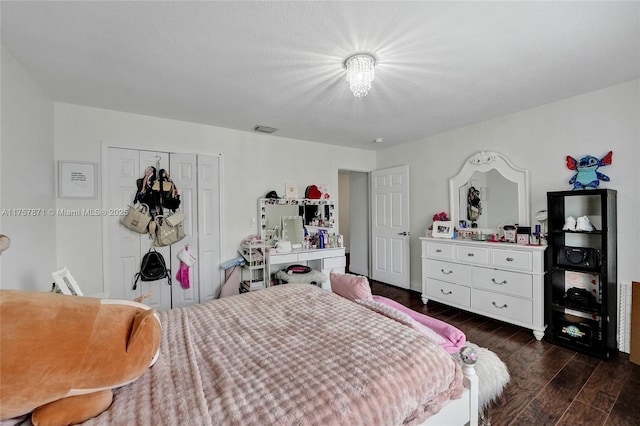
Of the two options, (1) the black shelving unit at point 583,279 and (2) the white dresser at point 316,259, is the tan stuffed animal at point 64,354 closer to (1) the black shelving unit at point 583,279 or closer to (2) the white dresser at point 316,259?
(2) the white dresser at point 316,259

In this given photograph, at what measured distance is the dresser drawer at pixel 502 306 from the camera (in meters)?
2.70

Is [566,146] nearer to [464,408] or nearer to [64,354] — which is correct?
[464,408]

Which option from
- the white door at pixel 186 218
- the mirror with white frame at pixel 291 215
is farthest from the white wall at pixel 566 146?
the white door at pixel 186 218

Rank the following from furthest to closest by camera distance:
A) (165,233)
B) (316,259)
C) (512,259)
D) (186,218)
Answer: (316,259) < (186,218) < (165,233) < (512,259)

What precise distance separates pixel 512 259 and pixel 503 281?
27 centimetres

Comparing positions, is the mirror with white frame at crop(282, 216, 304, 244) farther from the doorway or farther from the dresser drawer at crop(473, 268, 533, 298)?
the dresser drawer at crop(473, 268, 533, 298)

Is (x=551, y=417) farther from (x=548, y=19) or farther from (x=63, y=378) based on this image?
(x=63, y=378)

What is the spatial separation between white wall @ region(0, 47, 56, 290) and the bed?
3.84ft

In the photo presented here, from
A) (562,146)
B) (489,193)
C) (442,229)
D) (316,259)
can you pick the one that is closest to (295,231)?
(316,259)

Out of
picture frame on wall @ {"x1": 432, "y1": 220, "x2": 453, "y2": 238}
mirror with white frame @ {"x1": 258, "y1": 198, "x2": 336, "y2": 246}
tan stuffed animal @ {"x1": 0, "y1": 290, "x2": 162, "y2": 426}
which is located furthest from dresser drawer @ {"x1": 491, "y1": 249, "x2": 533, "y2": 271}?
tan stuffed animal @ {"x1": 0, "y1": 290, "x2": 162, "y2": 426}

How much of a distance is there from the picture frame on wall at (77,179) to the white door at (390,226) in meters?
→ 3.93

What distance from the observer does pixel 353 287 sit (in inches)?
82.2

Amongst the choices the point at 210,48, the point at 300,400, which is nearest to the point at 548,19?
the point at 210,48

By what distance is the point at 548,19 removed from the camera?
153cm
